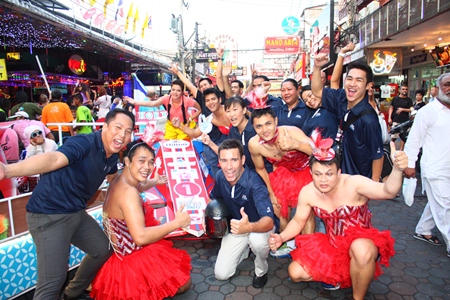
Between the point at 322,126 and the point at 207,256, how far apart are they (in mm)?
2000

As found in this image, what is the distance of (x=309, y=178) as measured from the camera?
347 cm

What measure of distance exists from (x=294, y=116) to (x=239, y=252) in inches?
74.1

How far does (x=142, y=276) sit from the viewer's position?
8.08 feet

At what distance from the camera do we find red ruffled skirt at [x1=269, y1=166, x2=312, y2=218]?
341cm

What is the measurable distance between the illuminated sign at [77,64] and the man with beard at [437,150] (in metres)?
11.0

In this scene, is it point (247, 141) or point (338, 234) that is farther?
point (247, 141)

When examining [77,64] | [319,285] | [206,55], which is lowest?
[319,285]

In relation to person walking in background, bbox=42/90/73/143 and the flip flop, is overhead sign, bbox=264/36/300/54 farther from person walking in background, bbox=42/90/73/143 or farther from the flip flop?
the flip flop

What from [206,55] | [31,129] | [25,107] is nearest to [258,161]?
[31,129]

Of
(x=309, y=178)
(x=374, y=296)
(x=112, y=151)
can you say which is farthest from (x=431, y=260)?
(x=112, y=151)

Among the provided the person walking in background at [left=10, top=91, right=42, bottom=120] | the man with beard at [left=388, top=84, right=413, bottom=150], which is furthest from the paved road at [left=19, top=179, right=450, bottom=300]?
the man with beard at [left=388, top=84, right=413, bottom=150]

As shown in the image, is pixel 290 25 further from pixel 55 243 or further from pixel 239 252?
pixel 55 243

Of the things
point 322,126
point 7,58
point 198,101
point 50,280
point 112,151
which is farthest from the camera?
point 7,58

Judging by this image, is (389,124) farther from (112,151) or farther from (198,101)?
(112,151)
